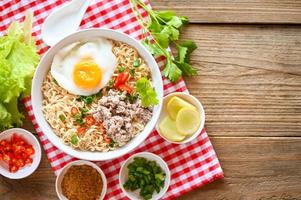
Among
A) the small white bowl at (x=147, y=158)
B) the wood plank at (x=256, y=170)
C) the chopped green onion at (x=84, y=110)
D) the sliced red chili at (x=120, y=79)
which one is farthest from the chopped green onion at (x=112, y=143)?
the wood plank at (x=256, y=170)

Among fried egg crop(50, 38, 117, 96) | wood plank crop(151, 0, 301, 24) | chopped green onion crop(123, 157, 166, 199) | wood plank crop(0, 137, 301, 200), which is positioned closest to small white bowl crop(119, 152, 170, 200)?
chopped green onion crop(123, 157, 166, 199)

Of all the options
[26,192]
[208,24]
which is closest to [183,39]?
[208,24]

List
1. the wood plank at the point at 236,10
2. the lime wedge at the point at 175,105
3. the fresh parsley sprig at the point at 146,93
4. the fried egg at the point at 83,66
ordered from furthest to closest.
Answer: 1. the wood plank at the point at 236,10
2. the lime wedge at the point at 175,105
3. the fried egg at the point at 83,66
4. the fresh parsley sprig at the point at 146,93

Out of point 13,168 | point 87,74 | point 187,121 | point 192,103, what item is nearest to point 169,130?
point 187,121

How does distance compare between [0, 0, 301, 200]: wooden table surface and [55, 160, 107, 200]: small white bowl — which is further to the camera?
[0, 0, 301, 200]: wooden table surface

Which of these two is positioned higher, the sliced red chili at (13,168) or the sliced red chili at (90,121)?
the sliced red chili at (90,121)

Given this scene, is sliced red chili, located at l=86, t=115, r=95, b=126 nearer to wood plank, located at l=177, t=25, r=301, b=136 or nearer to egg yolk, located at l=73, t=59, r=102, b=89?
egg yolk, located at l=73, t=59, r=102, b=89

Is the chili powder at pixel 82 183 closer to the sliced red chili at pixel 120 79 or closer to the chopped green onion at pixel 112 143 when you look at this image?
the chopped green onion at pixel 112 143
